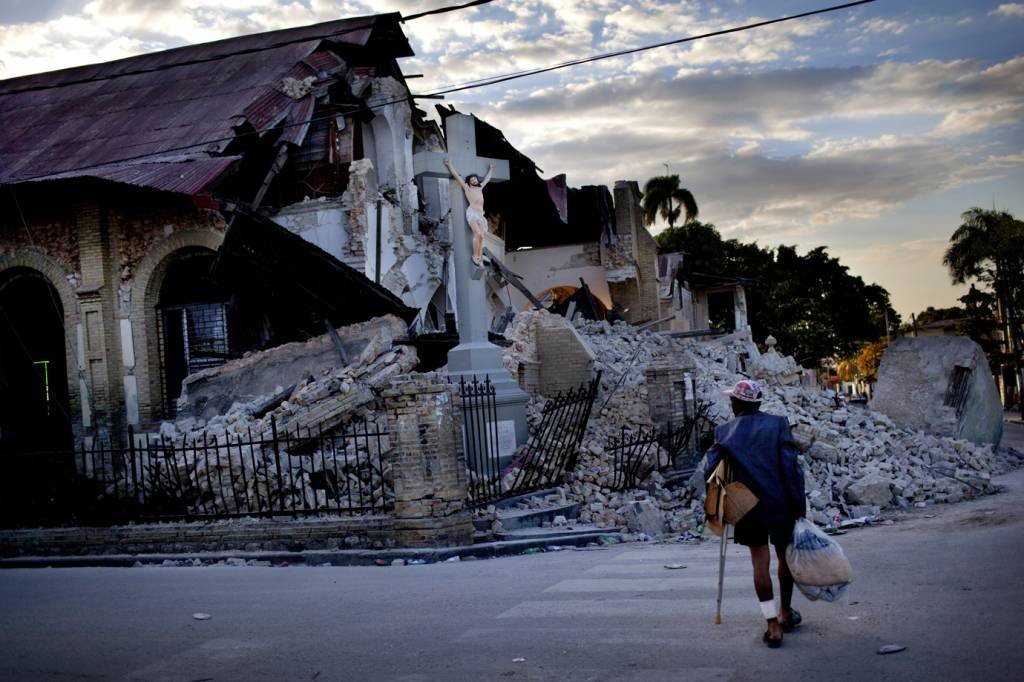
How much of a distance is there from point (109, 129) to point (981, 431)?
63.0 feet

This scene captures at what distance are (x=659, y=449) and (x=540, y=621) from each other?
8.03 metres

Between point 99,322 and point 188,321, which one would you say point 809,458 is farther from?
point 99,322

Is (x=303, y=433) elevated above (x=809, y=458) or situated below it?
above

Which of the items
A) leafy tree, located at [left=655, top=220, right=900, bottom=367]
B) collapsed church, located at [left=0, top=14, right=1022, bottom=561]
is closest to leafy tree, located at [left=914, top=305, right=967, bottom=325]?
leafy tree, located at [left=655, top=220, right=900, bottom=367]

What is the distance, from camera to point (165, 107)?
2333cm

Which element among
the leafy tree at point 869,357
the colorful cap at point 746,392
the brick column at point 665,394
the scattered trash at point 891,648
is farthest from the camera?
the leafy tree at point 869,357

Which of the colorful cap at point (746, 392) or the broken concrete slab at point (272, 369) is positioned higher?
the broken concrete slab at point (272, 369)

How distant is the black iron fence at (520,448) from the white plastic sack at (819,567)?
672 cm

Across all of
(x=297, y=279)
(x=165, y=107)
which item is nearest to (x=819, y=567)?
(x=297, y=279)

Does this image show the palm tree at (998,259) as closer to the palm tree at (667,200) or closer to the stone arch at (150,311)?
the palm tree at (667,200)

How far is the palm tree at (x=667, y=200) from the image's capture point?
6097 cm

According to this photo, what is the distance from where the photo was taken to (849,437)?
53.9ft

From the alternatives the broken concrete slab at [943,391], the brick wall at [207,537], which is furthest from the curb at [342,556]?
the broken concrete slab at [943,391]

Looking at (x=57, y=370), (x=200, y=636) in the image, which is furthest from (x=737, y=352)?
(x=200, y=636)
